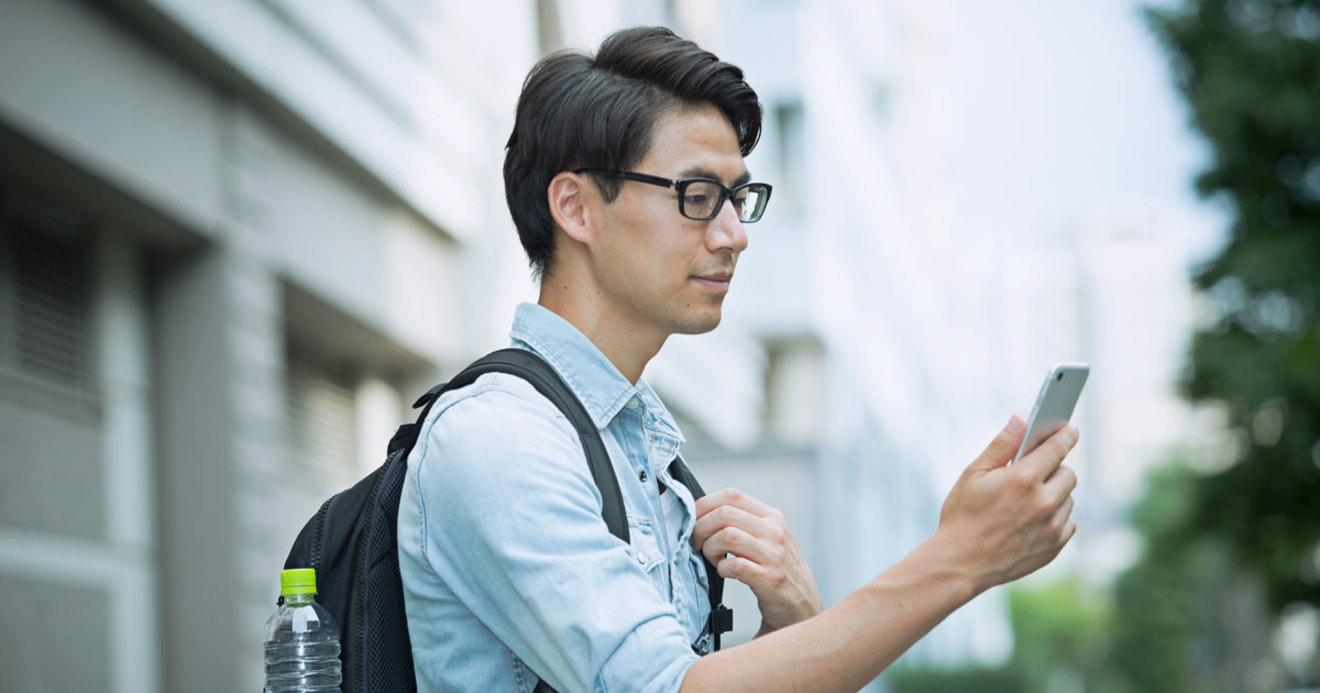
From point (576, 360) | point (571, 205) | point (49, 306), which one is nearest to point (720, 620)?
point (576, 360)

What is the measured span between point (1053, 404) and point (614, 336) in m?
0.76

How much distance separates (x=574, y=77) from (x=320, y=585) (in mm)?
920

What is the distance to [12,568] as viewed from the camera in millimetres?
5711

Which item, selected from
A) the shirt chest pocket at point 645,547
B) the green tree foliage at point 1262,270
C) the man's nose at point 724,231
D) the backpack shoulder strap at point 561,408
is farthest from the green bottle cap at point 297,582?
the green tree foliage at point 1262,270

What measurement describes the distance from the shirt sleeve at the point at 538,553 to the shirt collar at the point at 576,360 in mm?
257

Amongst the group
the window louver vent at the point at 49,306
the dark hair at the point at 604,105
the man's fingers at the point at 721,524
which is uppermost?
the window louver vent at the point at 49,306

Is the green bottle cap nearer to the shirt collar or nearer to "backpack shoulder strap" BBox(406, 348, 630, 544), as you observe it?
"backpack shoulder strap" BBox(406, 348, 630, 544)

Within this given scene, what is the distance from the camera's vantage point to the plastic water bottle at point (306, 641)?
2248 mm

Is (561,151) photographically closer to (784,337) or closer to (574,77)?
(574,77)

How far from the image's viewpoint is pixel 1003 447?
2.12 m

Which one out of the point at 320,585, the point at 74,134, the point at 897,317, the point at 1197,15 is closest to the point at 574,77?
the point at 320,585

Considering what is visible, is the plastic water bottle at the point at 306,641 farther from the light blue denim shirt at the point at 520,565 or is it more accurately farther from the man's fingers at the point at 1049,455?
the man's fingers at the point at 1049,455

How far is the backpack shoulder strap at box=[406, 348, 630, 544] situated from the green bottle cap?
253 millimetres

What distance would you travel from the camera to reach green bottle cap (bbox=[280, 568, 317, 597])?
225 cm
